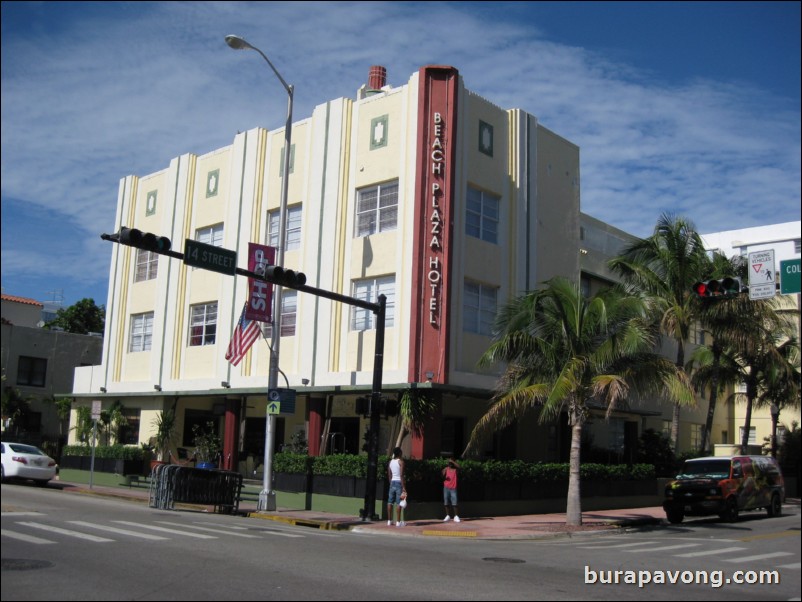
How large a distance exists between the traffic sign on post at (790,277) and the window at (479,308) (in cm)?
1035

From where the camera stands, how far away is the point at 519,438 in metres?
27.5

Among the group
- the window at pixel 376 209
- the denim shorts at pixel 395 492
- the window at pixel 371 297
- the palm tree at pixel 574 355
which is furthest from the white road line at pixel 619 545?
the window at pixel 376 209

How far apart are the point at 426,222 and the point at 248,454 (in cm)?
1321

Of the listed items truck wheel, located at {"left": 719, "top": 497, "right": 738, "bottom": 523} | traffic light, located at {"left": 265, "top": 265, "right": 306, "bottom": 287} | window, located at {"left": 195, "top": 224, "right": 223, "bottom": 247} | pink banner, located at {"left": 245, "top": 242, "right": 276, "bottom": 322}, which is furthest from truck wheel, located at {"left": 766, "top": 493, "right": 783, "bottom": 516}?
window, located at {"left": 195, "top": 224, "right": 223, "bottom": 247}

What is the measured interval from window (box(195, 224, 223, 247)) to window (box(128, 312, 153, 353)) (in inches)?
177

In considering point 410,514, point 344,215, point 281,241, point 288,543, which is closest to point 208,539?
point 288,543

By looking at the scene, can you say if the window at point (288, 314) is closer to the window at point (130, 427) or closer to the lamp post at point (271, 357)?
the lamp post at point (271, 357)

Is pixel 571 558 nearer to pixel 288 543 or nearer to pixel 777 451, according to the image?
pixel 288 543

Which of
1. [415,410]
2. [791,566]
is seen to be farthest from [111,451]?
[791,566]

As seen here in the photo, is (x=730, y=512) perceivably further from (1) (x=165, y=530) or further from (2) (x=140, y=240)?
(2) (x=140, y=240)

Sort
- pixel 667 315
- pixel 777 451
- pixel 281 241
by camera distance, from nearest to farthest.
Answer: pixel 281 241 → pixel 667 315 → pixel 777 451

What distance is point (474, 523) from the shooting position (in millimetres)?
21891

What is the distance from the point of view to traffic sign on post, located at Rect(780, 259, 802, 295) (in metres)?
16.1

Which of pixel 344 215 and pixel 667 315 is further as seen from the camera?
pixel 667 315
